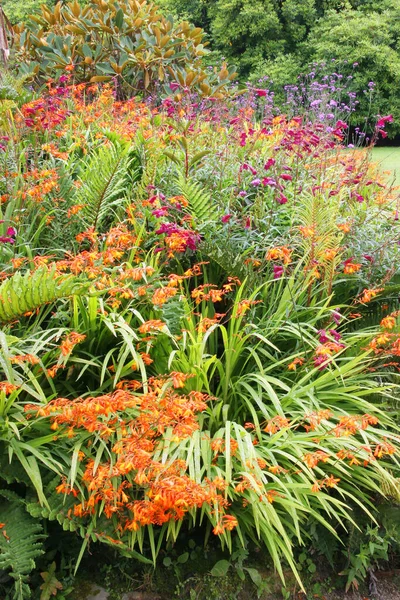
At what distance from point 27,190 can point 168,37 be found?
362 centimetres

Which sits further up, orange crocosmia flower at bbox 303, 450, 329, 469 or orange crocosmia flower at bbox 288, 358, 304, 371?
orange crocosmia flower at bbox 288, 358, 304, 371

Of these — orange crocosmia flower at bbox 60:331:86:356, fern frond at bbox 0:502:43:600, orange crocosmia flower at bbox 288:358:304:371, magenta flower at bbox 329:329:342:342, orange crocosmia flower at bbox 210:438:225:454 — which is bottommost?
fern frond at bbox 0:502:43:600

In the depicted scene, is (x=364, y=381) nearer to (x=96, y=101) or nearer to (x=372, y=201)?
(x=372, y=201)

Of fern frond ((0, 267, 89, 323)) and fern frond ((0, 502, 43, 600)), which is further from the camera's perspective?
fern frond ((0, 267, 89, 323))

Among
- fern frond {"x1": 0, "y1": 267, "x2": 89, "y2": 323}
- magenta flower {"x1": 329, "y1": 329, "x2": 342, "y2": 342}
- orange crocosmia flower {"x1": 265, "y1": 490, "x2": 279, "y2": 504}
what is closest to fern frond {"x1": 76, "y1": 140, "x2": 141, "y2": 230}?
fern frond {"x1": 0, "y1": 267, "x2": 89, "y2": 323}

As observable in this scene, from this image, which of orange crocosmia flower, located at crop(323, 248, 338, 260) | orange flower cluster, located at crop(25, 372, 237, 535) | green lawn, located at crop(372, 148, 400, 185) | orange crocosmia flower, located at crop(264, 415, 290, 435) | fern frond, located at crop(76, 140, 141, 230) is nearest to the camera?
orange flower cluster, located at crop(25, 372, 237, 535)

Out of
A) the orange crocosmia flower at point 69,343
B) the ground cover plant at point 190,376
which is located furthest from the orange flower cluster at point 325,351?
the orange crocosmia flower at point 69,343

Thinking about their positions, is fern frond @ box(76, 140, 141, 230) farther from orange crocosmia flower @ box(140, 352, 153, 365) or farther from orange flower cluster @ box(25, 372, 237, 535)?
orange flower cluster @ box(25, 372, 237, 535)

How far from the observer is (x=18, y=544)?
179 cm

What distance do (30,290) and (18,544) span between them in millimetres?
880

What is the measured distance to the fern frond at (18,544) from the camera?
1.72 m

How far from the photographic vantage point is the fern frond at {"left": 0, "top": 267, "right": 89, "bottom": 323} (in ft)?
6.59

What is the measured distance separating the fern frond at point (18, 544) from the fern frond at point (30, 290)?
71cm

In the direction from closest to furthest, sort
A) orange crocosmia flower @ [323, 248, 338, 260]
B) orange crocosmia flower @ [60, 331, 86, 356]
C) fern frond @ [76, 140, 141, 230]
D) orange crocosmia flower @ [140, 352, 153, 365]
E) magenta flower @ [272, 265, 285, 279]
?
orange crocosmia flower @ [60, 331, 86, 356]
orange crocosmia flower @ [140, 352, 153, 365]
orange crocosmia flower @ [323, 248, 338, 260]
magenta flower @ [272, 265, 285, 279]
fern frond @ [76, 140, 141, 230]
